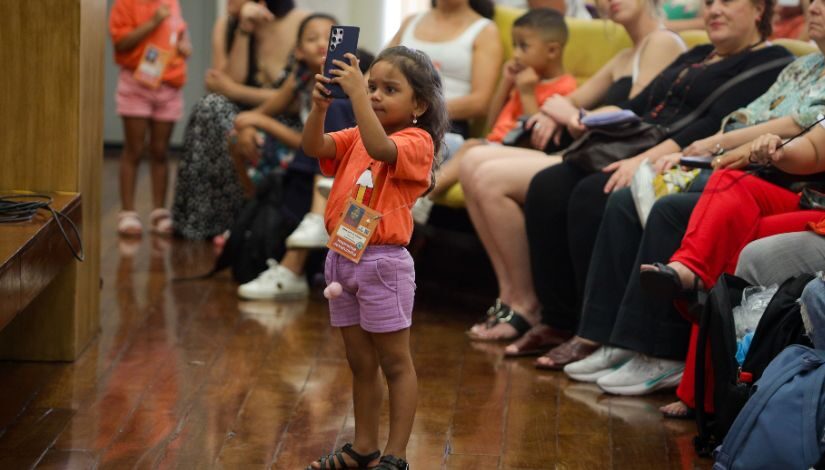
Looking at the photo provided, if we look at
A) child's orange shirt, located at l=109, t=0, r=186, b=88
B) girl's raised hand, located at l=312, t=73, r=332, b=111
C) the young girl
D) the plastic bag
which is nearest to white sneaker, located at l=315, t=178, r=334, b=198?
child's orange shirt, located at l=109, t=0, r=186, b=88

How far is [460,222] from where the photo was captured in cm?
479

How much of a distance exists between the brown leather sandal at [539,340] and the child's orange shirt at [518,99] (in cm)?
81

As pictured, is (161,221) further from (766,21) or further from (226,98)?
(766,21)

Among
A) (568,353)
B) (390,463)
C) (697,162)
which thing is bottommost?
(568,353)

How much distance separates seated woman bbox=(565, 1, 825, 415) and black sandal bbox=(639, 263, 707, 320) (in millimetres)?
160

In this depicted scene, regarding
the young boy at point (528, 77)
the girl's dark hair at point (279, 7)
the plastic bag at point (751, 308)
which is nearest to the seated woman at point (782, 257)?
the plastic bag at point (751, 308)

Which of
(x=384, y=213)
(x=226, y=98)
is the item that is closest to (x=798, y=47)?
(x=384, y=213)

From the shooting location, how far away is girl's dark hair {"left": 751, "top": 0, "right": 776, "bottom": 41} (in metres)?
3.88

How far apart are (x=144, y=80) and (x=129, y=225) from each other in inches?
25.4

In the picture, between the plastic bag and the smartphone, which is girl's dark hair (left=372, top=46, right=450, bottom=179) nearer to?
the smartphone

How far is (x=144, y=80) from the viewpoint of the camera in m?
5.81

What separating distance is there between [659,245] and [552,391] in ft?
1.64

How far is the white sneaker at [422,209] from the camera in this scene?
4561mm

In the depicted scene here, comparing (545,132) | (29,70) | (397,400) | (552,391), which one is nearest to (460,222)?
(545,132)
